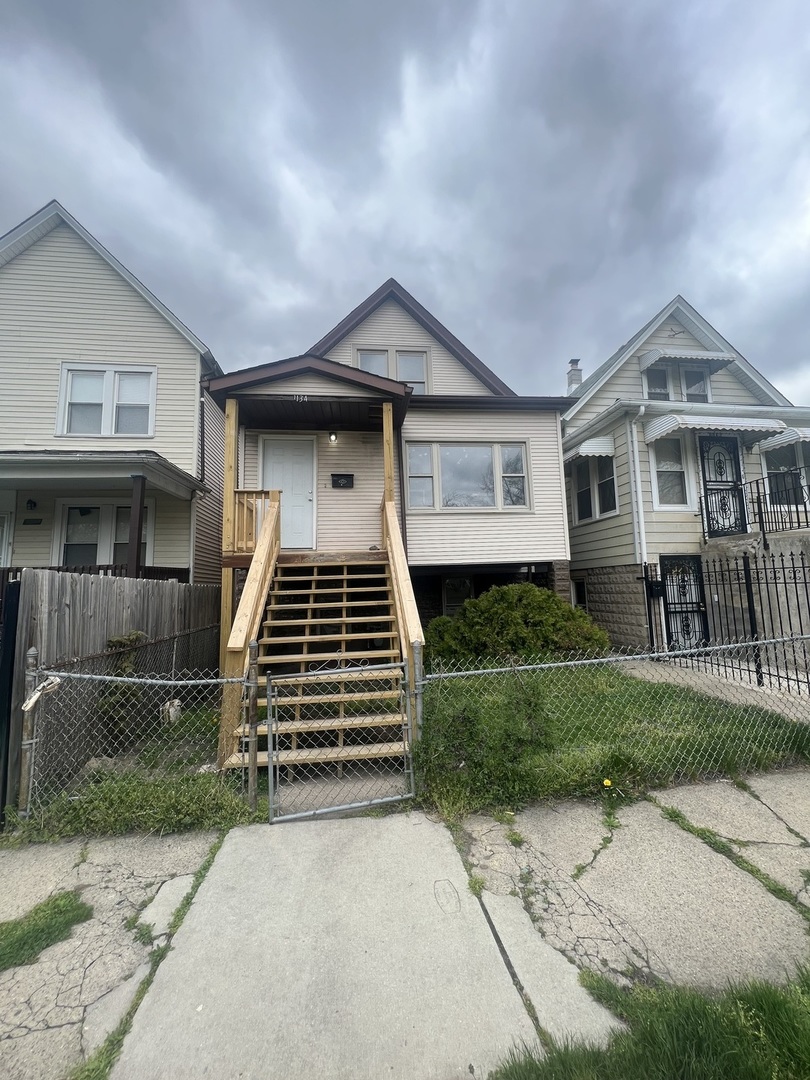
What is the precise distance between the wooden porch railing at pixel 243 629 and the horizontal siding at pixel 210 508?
4.24 m

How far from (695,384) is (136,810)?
14358 millimetres

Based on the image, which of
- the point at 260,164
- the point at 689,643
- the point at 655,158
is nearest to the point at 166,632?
the point at 689,643

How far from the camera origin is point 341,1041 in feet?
5.57

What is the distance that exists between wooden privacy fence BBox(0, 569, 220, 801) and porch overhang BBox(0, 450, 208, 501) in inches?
95.2

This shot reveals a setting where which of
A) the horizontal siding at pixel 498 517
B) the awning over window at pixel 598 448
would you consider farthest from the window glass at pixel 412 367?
the awning over window at pixel 598 448

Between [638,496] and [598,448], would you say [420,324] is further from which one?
[638,496]

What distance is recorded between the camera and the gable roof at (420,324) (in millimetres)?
10875

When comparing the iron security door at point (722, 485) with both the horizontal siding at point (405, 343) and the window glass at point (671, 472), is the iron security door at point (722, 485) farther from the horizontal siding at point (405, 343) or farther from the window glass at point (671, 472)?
the horizontal siding at point (405, 343)

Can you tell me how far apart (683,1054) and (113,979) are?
2280 millimetres

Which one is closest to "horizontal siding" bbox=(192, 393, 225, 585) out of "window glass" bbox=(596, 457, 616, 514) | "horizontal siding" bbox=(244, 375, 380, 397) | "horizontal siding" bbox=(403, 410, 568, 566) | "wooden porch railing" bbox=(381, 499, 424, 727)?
"horizontal siding" bbox=(244, 375, 380, 397)

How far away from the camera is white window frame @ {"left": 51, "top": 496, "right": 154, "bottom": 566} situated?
922 cm

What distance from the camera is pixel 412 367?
11047 mm

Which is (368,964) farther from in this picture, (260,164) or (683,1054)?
(260,164)

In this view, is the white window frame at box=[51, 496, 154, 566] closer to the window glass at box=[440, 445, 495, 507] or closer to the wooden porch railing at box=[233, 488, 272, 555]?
the wooden porch railing at box=[233, 488, 272, 555]
